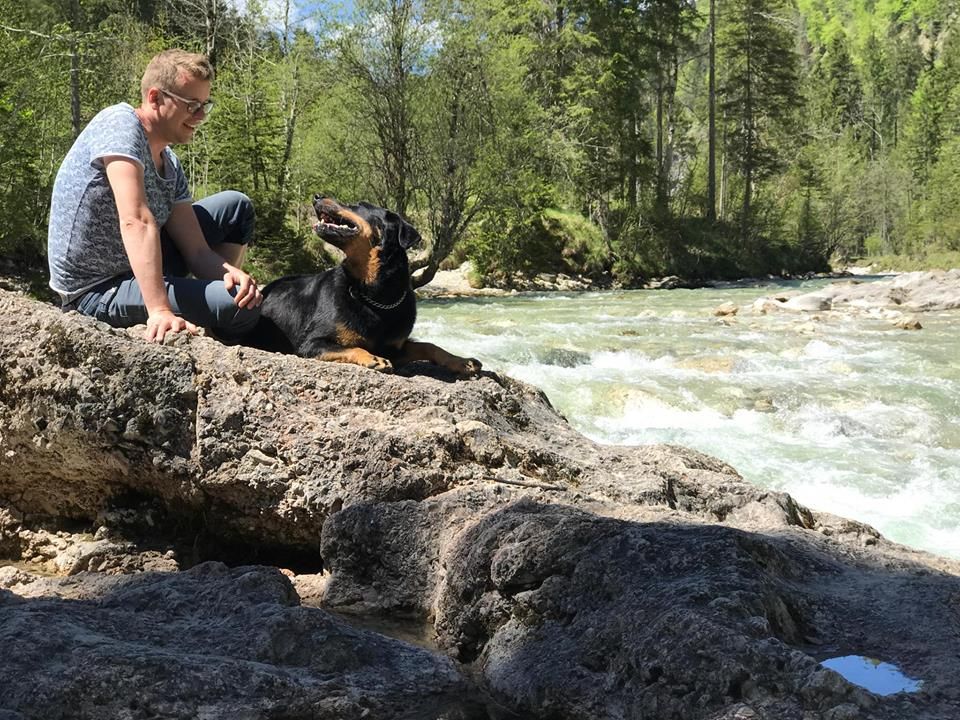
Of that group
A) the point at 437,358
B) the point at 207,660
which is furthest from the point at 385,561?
the point at 437,358

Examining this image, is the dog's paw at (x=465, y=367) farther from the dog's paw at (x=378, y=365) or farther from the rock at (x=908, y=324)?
the rock at (x=908, y=324)

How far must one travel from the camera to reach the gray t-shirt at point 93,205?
3090 millimetres

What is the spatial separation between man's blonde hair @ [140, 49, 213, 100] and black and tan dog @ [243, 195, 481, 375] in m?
0.95

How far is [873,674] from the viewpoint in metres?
1.48

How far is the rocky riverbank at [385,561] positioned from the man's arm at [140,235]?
17 centimetres

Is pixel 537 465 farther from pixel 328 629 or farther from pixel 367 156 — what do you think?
pixel 367 156

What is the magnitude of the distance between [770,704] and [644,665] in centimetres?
24

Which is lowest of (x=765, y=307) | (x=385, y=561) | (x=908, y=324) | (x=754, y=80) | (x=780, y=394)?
(x=780, y=394)

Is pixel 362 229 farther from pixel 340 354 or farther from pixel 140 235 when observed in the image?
pixel 140 235

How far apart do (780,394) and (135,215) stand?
8.49 metres

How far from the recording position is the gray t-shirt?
309 cm

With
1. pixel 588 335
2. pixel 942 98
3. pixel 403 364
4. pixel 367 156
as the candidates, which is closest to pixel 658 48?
pixel 367 156

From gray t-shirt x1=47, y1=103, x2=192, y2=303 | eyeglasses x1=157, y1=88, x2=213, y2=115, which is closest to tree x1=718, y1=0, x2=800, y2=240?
eyeglasses x1=157, y1=88, x2=213, y2=115

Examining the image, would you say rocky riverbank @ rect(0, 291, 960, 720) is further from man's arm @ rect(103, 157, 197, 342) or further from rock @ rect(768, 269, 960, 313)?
rock @ rect(768, 269, 960, 313)
